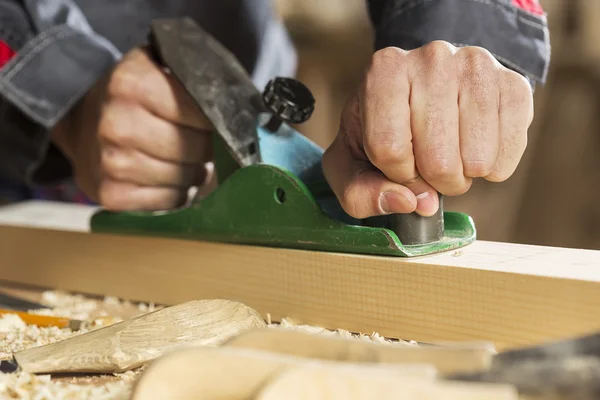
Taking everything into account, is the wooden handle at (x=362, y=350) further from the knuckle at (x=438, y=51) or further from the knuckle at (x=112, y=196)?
the knuckle at (x=112, y=196)

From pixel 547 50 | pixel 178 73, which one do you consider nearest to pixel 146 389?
pixel 178 73

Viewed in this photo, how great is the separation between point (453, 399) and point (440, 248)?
441 millimetres

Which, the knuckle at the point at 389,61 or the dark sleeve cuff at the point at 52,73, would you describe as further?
the dark sleeve cuff at the point at 52,73

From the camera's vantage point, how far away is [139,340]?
0.72m

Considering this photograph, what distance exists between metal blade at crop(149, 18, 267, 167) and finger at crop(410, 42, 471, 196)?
298 mm

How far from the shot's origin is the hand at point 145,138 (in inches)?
45.6

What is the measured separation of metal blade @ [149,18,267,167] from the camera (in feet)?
3.33

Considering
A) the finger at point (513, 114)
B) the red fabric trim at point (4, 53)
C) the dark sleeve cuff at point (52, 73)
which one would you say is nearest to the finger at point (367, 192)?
the finger at point (513, 114)

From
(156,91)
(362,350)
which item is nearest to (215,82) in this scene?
(156,91)

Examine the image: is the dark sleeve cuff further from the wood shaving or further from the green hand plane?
the wood shaving

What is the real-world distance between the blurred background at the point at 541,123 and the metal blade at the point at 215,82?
2.08 metres

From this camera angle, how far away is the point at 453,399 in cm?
43

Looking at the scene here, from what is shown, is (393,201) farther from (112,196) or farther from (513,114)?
(112,196)

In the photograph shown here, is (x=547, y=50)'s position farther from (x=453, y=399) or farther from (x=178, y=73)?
(x=453, y=399)
